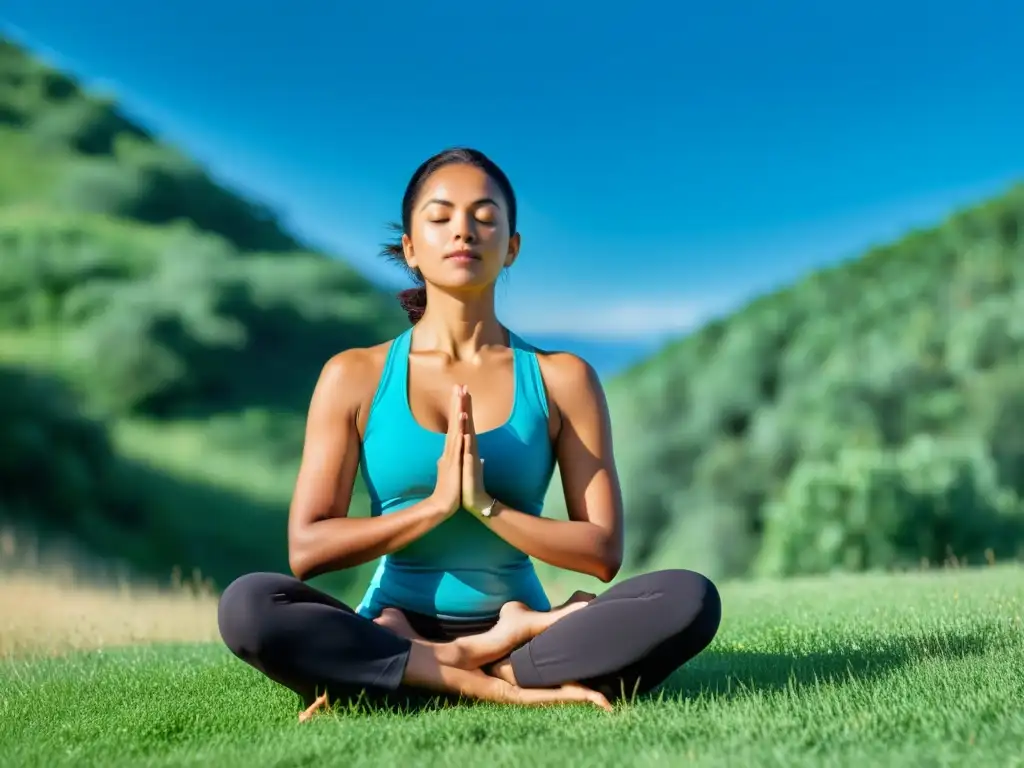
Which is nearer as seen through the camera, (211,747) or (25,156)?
(211,747)

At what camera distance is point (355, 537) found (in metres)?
4.18

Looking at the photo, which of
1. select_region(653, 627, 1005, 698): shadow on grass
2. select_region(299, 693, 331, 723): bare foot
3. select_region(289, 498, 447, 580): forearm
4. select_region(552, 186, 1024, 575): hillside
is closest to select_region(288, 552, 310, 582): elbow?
select_region(289, 498, 447, 580): forearm

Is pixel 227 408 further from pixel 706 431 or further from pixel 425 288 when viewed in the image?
pixel 425 288

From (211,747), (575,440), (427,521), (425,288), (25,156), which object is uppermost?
(25,156)

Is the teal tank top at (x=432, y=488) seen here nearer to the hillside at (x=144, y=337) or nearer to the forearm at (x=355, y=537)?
the forearm at (x=355, y=537)

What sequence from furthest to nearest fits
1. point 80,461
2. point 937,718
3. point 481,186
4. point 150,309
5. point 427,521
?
1. point 150,309
2. point 80,461
3. point 481,186
4. point 427,521
5. point 937,718

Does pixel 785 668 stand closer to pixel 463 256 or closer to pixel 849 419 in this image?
pixel 463 256

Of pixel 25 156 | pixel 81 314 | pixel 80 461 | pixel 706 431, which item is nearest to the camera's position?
pixel 706 431

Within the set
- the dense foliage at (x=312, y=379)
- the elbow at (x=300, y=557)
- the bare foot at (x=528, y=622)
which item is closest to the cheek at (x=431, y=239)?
the elbow at (x=300, y=557)

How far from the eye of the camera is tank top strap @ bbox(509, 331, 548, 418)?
4.50 m

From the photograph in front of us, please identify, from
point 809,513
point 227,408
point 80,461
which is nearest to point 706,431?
point 809,513

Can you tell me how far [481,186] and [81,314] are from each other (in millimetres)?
39045

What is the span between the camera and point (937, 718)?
3.63 m

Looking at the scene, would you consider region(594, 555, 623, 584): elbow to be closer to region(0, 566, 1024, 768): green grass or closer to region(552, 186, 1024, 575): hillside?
region(0, 566, 1024, 768): green grass
